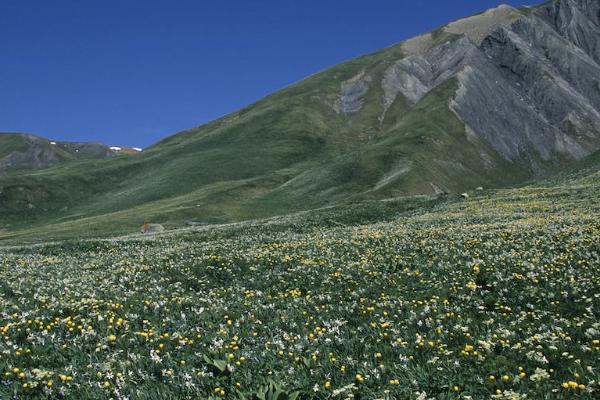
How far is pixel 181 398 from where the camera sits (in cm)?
845

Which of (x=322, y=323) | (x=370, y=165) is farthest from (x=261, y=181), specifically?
(x=322, y=323)

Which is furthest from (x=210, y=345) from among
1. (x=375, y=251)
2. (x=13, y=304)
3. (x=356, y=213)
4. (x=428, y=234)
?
(x=356, y=213)

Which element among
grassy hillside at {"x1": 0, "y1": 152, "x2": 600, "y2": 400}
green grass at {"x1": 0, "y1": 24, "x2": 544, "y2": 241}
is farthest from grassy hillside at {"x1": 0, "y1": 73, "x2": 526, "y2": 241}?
grassy hillside at {"x1": 0, "y1": 152, "x2": 600, "y2": 400}

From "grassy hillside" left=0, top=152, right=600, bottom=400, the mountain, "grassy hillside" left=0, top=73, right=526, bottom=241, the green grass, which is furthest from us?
the mountain

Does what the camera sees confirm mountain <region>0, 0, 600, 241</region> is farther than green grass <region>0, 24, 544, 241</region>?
Yes

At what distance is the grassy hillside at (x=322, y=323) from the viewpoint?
863 cm

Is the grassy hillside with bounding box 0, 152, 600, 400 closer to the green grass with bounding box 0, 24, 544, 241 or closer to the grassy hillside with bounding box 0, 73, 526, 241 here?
the green grass with bounding box 0, 24, 544, 241

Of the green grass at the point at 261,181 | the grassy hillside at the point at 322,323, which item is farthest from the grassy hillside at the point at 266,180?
the grassy hillside at the point at 322,323

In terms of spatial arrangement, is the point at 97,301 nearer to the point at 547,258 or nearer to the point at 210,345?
the point at 210,345

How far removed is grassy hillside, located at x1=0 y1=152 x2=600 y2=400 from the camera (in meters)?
8.63

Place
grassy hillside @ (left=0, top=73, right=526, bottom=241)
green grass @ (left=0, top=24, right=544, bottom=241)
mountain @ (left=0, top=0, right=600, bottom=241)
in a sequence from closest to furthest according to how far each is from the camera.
Result: 1. green grass @ (left=0, top=24, right=544, bottom=241)
2. grassy hillside @ (left=0, top=73, right=526, bottom=241)
3. mountain @ (left=0, top=0, right=600, bottom=241)

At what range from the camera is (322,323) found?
1200 cm

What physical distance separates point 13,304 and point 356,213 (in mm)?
38102

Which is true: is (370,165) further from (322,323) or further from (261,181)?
(322,323)
